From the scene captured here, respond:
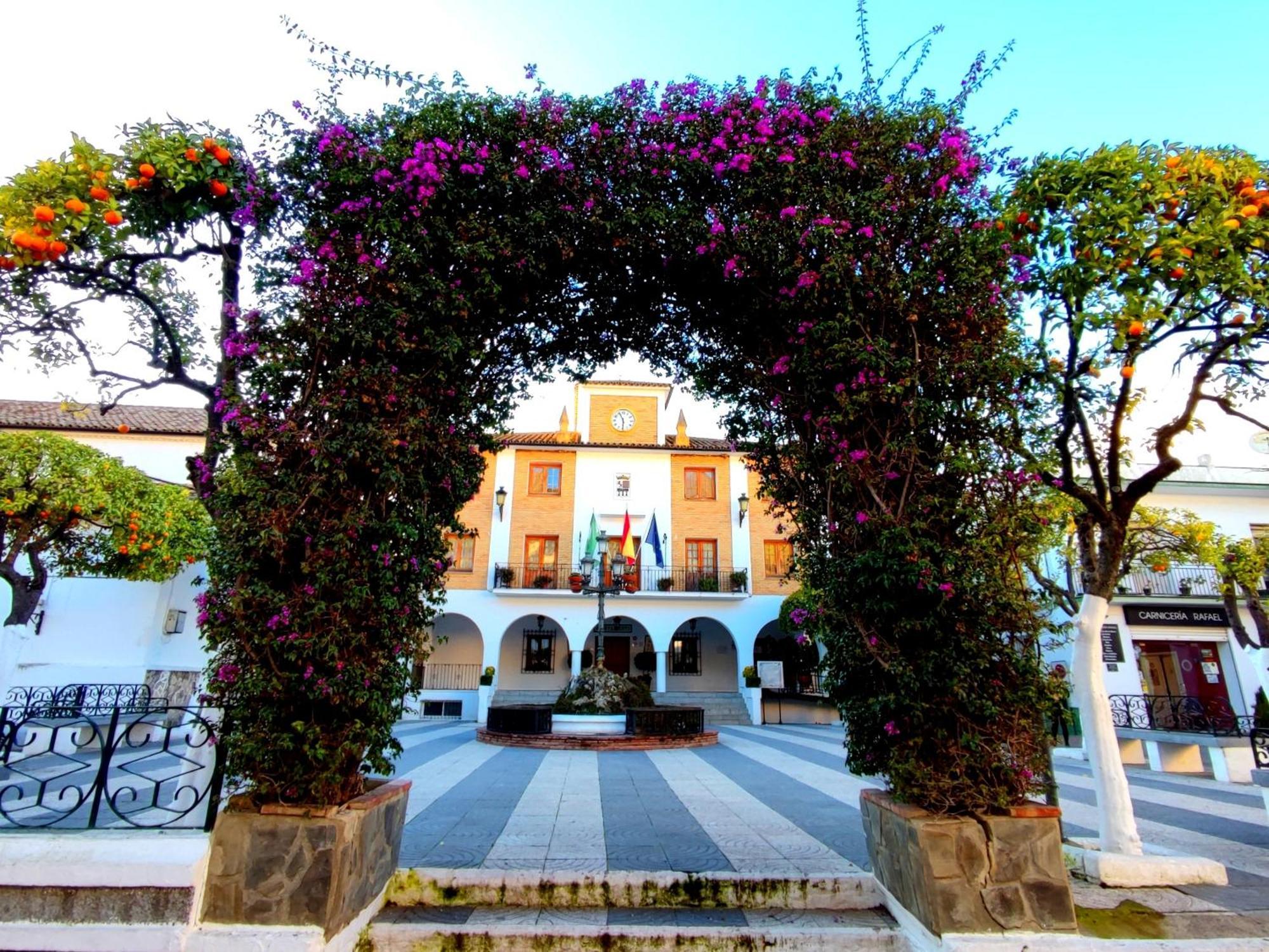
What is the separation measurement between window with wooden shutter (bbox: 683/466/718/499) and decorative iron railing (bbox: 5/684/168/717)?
48.7 ft

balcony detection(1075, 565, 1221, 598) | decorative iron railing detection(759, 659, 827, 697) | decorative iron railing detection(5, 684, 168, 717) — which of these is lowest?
decorative iron railing detection(5, 684, 168, 717)

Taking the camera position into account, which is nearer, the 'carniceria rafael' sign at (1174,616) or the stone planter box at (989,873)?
the stone planter box at (989,873)

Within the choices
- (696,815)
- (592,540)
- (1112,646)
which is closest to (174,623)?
(592,540)

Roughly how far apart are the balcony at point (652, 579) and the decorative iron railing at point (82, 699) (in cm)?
898

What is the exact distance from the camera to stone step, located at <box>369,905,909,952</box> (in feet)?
10.3

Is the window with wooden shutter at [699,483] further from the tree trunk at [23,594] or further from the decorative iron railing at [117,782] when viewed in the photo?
the tree trunk at [23,594]

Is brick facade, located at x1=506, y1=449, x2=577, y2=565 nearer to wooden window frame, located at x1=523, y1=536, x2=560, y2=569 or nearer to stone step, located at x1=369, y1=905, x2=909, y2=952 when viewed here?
wooden window frame, located at x1=523, y1=536, x2=560, y2=569

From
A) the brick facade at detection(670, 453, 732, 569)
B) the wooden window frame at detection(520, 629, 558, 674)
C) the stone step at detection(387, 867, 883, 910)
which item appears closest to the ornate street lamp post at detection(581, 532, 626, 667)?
the brick facade at detection(670, 453, 732, 569)

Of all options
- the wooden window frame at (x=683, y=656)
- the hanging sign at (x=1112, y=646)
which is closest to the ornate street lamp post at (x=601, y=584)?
the wooden window frame at (x=683, y=656)

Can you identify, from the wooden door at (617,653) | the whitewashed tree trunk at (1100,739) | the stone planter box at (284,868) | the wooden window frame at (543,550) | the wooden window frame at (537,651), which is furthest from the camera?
the wooden door at (617,653)

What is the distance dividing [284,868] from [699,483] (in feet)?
63.2

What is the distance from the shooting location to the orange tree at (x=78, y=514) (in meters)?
11.3

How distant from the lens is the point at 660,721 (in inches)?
476

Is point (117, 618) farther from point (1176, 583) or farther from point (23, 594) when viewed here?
point (1176, 583)
